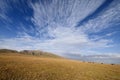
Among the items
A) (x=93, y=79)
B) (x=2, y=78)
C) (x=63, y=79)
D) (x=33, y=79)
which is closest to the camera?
(x=2, y=78)

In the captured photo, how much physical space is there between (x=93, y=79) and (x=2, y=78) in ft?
42.3

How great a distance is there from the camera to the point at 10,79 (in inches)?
519

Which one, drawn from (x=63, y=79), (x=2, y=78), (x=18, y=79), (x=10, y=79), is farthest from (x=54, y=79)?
(x=2, y=78)

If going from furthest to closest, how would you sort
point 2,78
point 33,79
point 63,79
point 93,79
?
point 93,79 → point 63,79 → point 33,79 → point 2,78

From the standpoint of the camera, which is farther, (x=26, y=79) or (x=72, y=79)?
(x=72, y=79)

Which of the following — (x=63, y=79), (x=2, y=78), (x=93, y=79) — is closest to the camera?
(x=2, y=78)

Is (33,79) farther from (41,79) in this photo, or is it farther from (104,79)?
(104,79)

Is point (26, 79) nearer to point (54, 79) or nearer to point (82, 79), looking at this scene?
point (54, 79)

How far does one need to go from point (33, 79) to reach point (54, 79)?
2855 millimetres

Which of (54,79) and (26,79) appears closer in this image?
(26,79)

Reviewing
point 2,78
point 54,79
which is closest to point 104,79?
point 54,79

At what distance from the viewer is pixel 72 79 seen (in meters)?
15.7

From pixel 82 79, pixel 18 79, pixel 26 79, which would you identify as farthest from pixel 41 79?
pixel 82 79

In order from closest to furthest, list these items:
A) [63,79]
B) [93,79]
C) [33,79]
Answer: [33,79] → [63,79] → [93,79]
